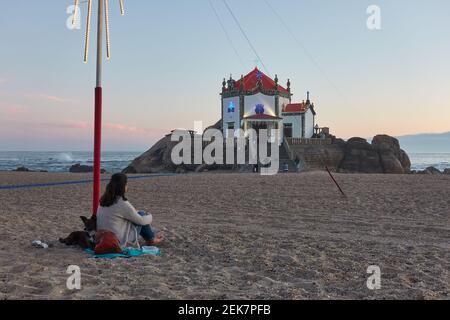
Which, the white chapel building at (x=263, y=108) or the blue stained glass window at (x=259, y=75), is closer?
the white chapel building at (x=263, y=108)

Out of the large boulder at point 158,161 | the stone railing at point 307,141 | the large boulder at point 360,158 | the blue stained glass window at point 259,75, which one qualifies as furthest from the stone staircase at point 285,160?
the large boulder at point 158,161

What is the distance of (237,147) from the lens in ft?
139

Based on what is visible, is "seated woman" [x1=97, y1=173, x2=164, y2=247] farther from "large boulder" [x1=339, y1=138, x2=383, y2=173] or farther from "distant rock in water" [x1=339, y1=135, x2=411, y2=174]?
"distant rock in water" [x1=339, y1=135, x2=411, y2=174]

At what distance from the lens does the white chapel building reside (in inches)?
1870

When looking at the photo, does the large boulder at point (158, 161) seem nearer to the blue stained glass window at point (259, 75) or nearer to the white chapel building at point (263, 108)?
the white chapel building at point (263, 108)

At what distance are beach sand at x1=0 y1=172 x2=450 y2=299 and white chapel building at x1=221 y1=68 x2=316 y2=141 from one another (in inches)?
1348

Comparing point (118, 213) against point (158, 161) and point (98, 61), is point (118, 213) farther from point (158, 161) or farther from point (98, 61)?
point (158, 161)

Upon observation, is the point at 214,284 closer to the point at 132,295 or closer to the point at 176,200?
the point at 132,295

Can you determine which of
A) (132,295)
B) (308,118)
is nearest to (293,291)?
(132,295)

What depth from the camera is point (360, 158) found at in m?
46.3

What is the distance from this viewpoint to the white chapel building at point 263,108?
4750 cm

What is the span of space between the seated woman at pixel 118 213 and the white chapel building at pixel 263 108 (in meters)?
40.8

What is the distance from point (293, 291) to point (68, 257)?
3753 mm

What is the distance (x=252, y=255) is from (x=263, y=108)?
137 ft
